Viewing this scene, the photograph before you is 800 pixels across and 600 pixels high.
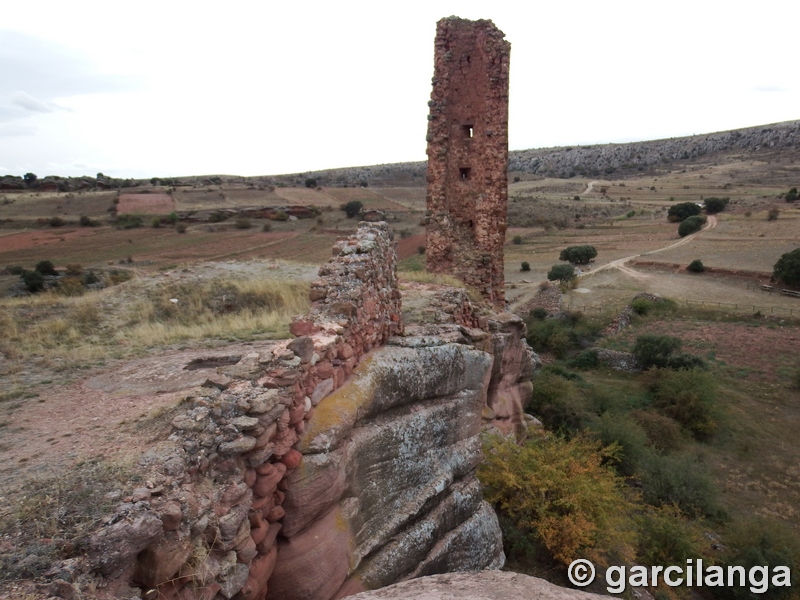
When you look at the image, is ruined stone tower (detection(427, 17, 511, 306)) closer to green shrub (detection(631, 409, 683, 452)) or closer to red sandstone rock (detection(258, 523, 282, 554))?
green shrub (detection(631, 409, 683, 452))

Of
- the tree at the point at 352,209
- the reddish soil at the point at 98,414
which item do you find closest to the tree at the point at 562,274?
the tree at the point at 352,209

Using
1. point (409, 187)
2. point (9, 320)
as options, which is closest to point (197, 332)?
point (9, 320)

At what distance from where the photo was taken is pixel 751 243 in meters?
43.8

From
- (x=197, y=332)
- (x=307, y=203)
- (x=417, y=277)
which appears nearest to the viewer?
(x=197, y=332)

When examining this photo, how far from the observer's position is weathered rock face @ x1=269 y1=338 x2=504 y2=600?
4895 millimetres

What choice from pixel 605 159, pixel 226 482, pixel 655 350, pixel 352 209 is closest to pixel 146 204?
pixel 352 209

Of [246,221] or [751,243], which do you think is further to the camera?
[246,221]

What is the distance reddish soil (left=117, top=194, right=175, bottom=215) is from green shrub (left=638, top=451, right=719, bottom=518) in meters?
51.8

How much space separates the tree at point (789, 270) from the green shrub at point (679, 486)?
82.6 feet

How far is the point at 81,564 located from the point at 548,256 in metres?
47.3

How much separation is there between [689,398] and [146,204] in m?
56.0

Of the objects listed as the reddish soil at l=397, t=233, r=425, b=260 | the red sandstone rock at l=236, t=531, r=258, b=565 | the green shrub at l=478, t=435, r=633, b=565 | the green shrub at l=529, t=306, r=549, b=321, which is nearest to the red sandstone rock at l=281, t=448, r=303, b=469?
the red sandstone rock at l=236, t=531, r=258, b=565

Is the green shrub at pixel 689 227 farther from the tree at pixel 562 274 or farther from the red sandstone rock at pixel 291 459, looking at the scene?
the red sandstone rock at pixel 291 459

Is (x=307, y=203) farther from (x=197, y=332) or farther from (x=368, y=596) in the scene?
(x=368, y=596)
